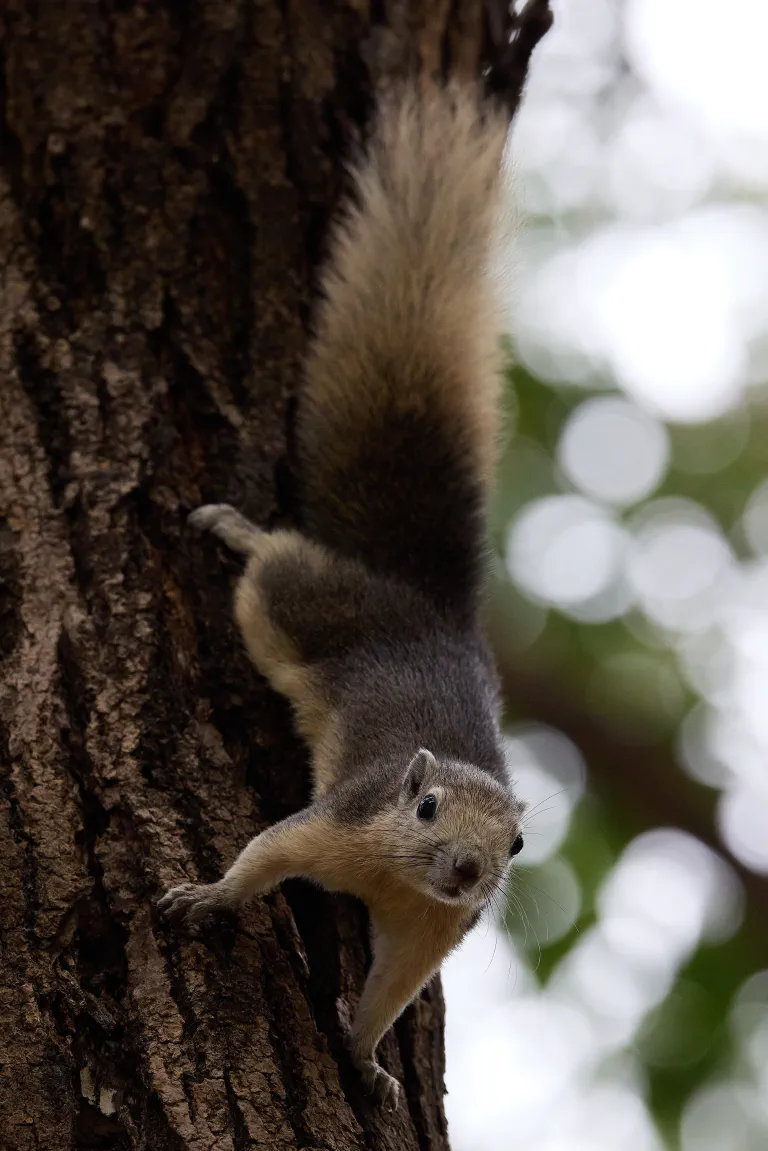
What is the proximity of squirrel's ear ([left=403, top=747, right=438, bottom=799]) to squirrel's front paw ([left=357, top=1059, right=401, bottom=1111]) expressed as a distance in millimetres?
665

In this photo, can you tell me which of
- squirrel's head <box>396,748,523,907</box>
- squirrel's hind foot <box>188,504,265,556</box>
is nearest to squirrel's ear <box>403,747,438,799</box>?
squirrel's head <box>396,748,523,907</box>

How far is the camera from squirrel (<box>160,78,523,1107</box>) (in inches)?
113

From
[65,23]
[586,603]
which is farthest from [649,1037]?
[65,23]

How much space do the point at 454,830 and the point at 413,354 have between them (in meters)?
1.46

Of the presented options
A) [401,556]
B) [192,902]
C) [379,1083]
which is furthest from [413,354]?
[379,1083]

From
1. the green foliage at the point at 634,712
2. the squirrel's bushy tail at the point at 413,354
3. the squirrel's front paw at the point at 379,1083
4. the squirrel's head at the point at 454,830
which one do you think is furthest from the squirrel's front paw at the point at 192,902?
the green foliage at the point at 634,712

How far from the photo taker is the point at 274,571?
318cm

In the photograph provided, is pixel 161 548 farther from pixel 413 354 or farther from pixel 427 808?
pixel 413 354

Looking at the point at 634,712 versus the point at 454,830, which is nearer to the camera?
the point at 454,830

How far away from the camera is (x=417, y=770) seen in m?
2.96

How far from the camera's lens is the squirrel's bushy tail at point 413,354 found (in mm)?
3414


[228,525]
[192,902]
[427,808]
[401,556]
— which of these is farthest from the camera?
[401,556]

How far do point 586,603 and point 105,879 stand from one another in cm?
381

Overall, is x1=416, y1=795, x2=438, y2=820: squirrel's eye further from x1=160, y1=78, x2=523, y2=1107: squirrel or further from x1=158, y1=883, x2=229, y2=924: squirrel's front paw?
x1=158, y1=883, x2=229, y2=924: squirrel's front paw
